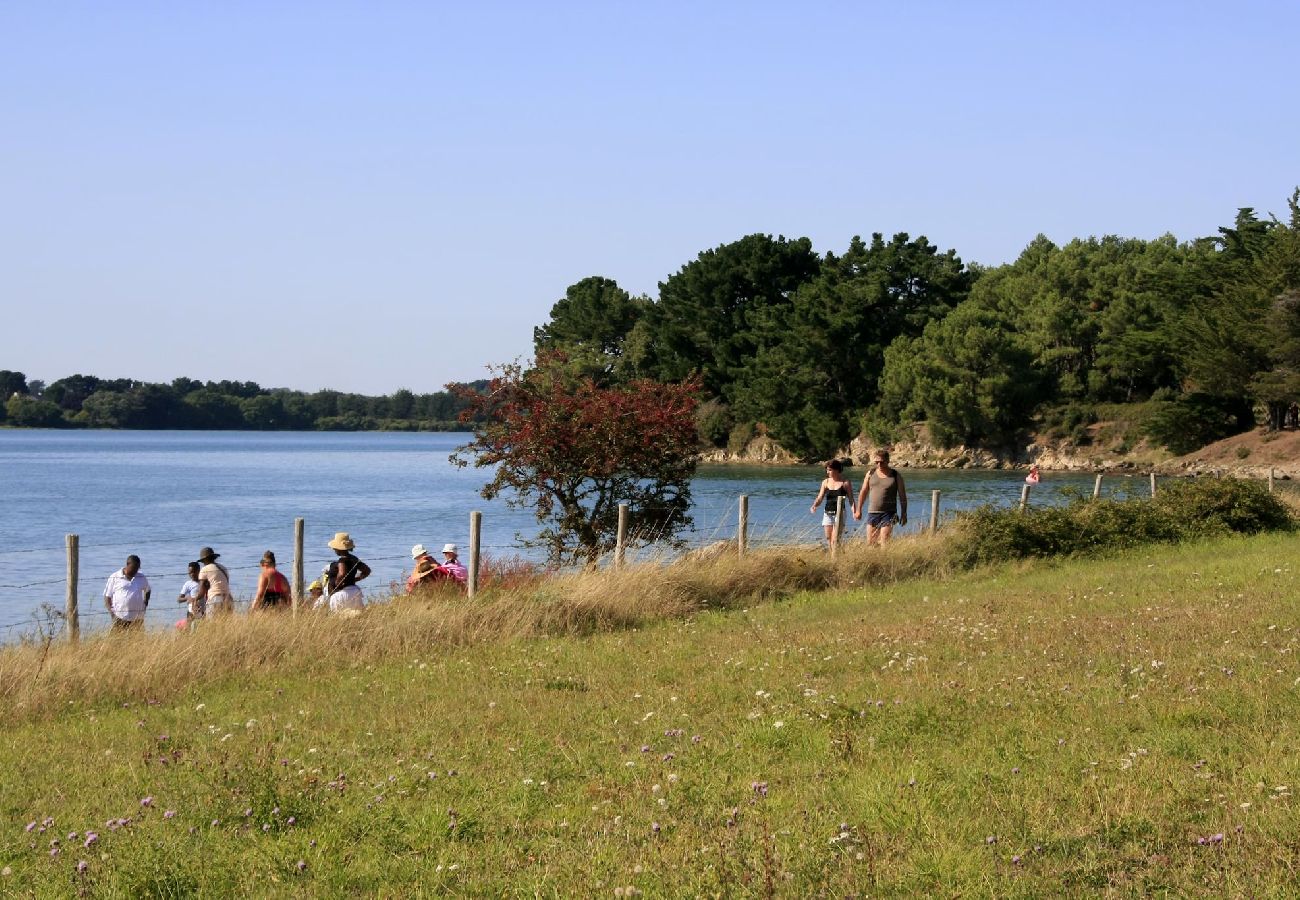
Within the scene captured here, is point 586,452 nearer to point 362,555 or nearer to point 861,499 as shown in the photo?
point 861,499

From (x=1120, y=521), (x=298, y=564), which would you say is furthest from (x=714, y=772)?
(x=1120, y=521)

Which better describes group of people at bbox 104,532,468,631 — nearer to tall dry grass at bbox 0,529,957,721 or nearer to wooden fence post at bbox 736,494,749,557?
tall dry grass at bbox 0,529,957,721

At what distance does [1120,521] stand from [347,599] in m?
12.3

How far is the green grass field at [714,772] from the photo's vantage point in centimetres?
608

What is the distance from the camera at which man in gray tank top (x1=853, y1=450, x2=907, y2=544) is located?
2138 centimetres

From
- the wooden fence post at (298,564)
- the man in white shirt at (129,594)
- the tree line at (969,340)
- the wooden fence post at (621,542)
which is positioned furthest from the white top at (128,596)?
the tree line at (969,340)

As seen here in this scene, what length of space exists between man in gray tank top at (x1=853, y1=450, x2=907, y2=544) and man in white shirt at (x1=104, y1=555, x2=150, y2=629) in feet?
34.3

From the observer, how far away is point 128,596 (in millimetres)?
17625

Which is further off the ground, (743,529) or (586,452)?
(586,452)

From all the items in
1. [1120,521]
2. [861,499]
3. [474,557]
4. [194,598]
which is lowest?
[194,598]

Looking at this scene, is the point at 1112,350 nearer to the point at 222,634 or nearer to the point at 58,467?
the point at 58,467

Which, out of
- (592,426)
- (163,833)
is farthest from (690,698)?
(592,426)

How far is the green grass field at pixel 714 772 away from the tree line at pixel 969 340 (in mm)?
71979

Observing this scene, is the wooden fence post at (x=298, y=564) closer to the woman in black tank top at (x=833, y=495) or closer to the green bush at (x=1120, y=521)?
the woman in black tank top at (x=833, y=495)
